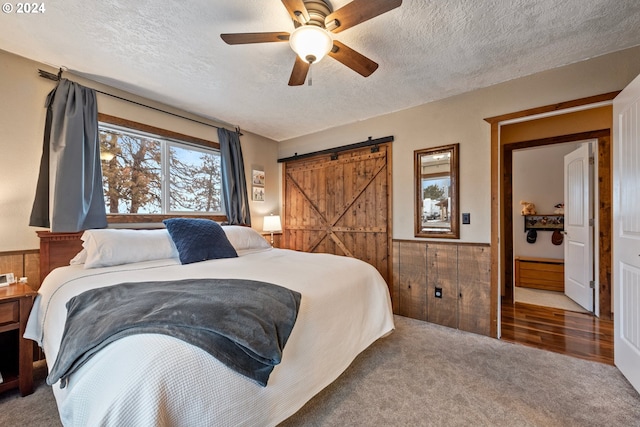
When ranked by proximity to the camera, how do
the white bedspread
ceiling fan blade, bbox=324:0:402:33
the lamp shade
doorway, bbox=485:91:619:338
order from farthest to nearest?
1. the lamp shade
2. doorway, bbox=485:91:619:338
3. ceiling fan blade, bbox=324:0:402:33
4. the white bedspread

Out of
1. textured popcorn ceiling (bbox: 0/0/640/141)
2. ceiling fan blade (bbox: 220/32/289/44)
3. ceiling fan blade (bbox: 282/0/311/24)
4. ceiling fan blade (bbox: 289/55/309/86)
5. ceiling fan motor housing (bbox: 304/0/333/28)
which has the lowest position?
ceiling fan blade (bbox: 289/55/309/86)

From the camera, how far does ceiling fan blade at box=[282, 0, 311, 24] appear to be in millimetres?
1450

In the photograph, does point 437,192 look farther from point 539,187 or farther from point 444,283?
point 539,187

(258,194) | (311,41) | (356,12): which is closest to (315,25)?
(311,41)

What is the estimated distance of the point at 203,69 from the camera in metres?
2.40

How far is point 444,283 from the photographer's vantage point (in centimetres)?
298

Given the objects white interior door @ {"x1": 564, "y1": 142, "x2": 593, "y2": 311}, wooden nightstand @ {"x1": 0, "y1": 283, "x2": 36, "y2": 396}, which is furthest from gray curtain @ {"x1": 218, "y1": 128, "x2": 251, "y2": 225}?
white interior door @ {"x1": 564, "y1": 142, "x2": 593, "y2": 311}

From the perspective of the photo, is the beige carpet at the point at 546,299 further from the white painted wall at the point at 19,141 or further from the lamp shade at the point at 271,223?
the white painted wall at the point at 19,141

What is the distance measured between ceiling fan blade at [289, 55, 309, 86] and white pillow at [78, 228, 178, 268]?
1882 millimetres

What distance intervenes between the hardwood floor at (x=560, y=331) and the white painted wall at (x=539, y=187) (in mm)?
1876

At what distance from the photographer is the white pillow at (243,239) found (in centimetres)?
302

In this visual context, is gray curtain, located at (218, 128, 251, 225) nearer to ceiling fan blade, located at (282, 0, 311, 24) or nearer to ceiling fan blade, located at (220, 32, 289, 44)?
ceiling fan blade, located at (220, 32, 289, 44)

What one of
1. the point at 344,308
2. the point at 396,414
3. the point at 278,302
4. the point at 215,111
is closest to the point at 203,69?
the point at 215,111

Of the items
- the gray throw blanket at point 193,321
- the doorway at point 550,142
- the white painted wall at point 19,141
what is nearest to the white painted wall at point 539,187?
the doorway at point 550,142
